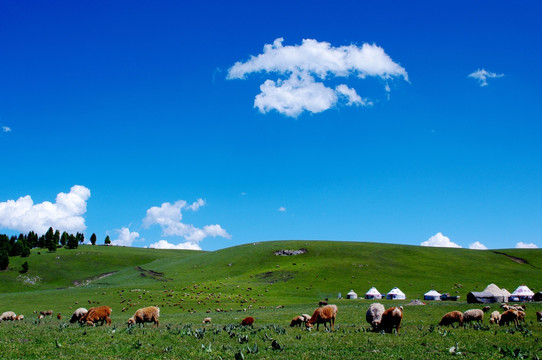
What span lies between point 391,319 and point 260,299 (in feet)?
202

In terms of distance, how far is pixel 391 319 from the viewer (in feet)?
93.8

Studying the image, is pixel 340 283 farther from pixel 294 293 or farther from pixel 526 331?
pixel 526 331

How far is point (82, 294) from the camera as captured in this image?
91500mm

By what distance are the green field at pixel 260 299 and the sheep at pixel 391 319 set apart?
1136mm

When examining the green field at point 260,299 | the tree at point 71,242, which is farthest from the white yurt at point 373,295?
the tree at point 71,242

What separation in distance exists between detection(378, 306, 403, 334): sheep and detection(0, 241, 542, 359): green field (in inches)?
44.7

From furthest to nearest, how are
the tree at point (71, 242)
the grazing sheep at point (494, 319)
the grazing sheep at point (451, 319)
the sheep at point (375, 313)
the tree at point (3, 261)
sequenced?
1. the tree at point (71, 242)
2. the tree at point (3, 261)
3. the grazing sheep at point (494, 319)
4. the grazing sheep at point (451, 319)
5. the sheep at point (375, 313)

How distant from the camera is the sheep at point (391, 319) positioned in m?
28.4

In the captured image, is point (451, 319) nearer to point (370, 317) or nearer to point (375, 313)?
point (375, 313)

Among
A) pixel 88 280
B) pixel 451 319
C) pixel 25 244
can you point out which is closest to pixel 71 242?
pixel 25 244

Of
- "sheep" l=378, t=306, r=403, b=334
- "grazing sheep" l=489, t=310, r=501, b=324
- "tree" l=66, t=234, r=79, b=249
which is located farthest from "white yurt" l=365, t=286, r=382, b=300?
"tree" l=66, t=234, r=79, b=249

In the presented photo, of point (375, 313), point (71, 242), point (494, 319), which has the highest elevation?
point (71, 242)

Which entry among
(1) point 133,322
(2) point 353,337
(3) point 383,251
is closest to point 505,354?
(2) point 353,337

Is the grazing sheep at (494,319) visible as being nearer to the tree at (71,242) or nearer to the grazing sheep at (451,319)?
the grazing sheep at (451,319)
